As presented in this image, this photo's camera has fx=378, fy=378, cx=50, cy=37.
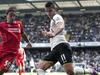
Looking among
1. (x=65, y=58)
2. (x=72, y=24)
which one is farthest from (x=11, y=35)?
(x=72, y=24)

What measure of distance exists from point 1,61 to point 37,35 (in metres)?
30.3

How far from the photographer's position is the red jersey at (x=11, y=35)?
9180 mm

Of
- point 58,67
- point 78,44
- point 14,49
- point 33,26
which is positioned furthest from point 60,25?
point 33,26

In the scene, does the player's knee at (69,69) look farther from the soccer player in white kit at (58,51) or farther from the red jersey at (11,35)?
the red jersey at (11,35)

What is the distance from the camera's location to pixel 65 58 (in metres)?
7.96

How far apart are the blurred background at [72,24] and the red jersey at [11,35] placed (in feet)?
83.2

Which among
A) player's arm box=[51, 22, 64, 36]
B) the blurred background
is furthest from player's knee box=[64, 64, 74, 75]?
the blurred background

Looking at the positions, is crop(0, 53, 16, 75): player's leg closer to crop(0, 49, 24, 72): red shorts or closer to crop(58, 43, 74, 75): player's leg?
crop(0, 49, 24, 72): red shorts

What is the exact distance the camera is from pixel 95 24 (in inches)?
1535

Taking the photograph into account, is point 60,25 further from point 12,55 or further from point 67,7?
point 67,7

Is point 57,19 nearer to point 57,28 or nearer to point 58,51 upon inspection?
point 57,28

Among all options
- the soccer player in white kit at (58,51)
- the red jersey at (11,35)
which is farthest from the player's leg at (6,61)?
the soccer player in white kit at (58,51)

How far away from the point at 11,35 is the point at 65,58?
186 centimetres

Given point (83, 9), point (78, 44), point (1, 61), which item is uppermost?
point (1, 61)
